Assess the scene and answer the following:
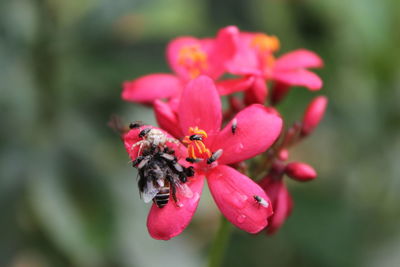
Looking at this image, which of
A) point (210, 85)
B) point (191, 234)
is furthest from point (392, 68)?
point (210, 85)

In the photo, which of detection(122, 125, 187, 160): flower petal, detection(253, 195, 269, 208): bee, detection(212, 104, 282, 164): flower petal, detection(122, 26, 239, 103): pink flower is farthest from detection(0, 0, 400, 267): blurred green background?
detection(253, 195, 269, 208): bee

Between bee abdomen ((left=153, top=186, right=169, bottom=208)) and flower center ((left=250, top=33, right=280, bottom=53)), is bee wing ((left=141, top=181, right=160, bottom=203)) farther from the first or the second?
flower center ((left=250, top=33, right=280, bottom=53))

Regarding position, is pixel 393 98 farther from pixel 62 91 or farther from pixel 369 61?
pixel 62 91

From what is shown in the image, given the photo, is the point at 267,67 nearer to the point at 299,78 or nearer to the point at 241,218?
the point at 299,78

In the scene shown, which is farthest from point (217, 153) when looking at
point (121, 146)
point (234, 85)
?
point (121, 146)

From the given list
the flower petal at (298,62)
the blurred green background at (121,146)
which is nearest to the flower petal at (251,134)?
the flower petal at (298,62)

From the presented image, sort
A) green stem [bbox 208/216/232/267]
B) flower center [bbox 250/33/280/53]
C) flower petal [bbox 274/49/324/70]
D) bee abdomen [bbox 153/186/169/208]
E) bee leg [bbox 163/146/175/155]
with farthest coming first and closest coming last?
flower center [bbox 250/33/280/53], flower petal [bbox 274/49/324/70], green stem [bbox 208/216/232/267], bee leg [bbox 163/146/175/155], bee abdomen [bbox 153/186/169/208]
